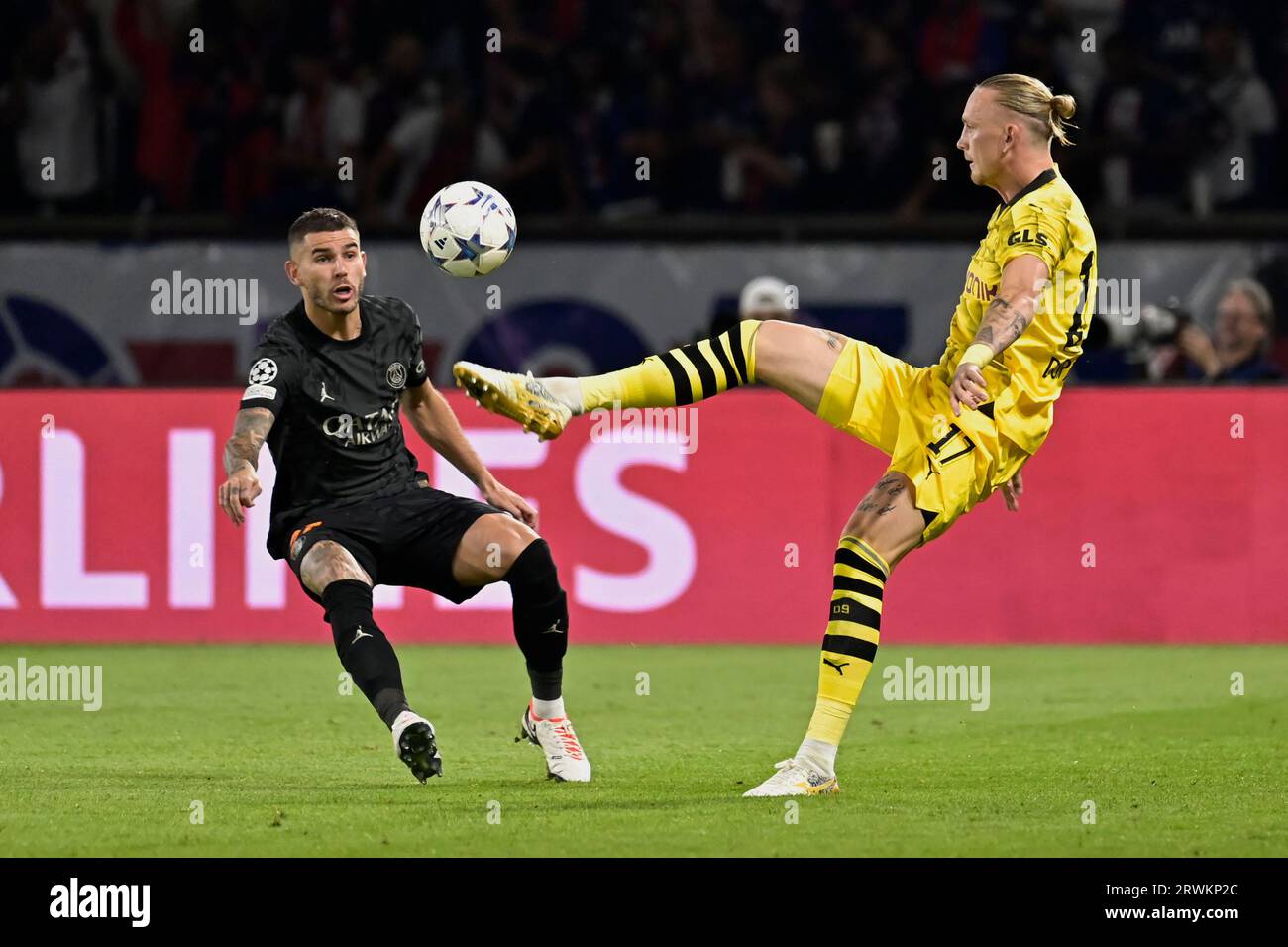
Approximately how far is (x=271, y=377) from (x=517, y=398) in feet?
3.27

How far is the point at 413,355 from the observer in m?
7.70

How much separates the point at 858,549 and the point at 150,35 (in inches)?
386

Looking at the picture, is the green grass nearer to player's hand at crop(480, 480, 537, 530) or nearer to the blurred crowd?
player's hand at crop(480, 480, 537, 530)

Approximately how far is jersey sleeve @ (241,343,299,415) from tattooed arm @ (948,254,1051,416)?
2182 millimetres

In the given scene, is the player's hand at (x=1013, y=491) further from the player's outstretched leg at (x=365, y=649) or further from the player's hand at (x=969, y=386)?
the player's outstretched leg at (x=365, y=649)

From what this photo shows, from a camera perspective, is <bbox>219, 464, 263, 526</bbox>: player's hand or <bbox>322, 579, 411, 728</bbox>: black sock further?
<bbox>322, 579, 411, 728</bbox>: black sock

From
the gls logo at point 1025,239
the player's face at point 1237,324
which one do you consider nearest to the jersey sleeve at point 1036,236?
the gls logo at point 1025,239

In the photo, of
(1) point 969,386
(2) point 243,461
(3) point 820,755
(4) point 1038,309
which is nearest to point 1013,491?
(4) point 1038,309

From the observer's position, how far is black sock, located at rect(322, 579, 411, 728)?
6.73 metres

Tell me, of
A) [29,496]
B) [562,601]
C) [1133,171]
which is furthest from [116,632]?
[1133,171]

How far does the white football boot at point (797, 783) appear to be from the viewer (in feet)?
22.1

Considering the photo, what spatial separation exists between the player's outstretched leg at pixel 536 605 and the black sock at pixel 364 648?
0.40 metres

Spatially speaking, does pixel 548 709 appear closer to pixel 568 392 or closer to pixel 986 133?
pixel 568 392

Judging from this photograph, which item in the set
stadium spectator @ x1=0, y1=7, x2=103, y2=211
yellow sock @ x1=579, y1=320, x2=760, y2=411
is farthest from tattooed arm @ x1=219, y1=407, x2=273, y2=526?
stadium spectator @ x1=0, y1=7, x2=103, y2=211
